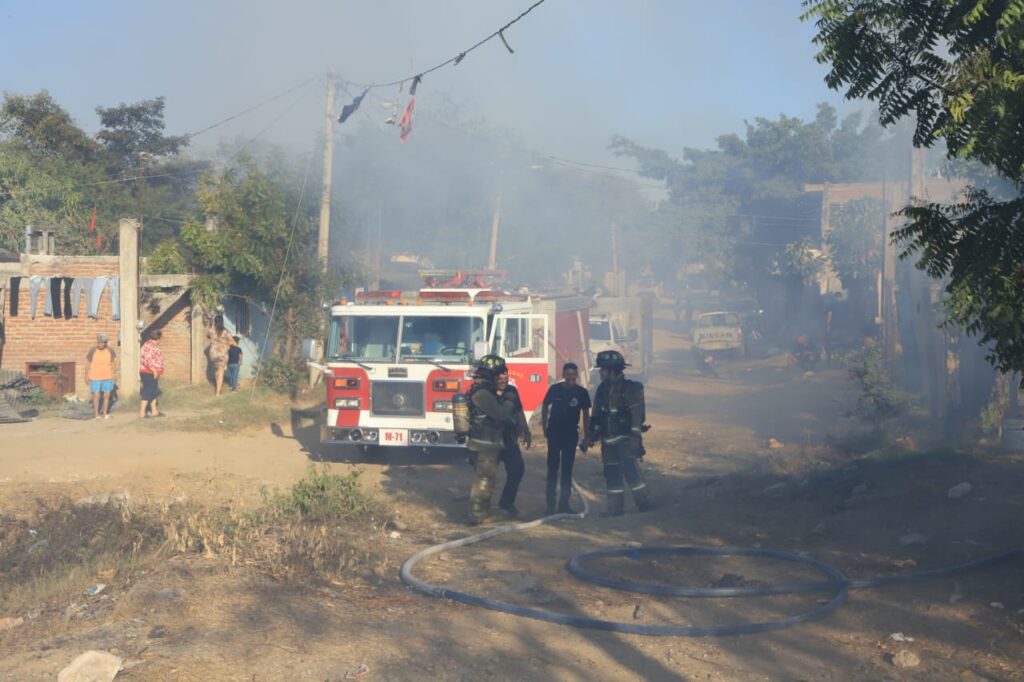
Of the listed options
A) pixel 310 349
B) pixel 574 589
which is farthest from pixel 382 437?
pixel 574 589

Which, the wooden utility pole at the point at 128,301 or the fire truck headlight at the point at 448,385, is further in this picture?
the wooden utility pole at the point at 128,301

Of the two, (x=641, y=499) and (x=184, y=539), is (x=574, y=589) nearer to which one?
(x=184, y=539)

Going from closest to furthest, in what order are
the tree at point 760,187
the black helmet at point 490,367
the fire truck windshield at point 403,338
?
the black helmet at point 490,367 → the fire truck windshield at point 403,338 → the tree at point 760,187

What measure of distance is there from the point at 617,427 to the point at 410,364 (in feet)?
11.1

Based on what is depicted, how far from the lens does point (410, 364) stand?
1243cm

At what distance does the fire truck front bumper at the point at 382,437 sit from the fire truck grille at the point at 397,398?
0.23 meters

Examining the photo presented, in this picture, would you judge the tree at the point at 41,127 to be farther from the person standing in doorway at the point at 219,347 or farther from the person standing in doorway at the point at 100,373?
the person standing in doorway at the point at 100,373

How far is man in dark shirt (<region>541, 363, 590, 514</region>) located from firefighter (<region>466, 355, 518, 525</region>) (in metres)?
0.53

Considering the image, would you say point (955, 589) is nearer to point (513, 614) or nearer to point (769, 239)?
point (513, 614)

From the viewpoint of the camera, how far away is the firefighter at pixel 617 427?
10125 millimetres

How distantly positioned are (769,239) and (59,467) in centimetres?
4005

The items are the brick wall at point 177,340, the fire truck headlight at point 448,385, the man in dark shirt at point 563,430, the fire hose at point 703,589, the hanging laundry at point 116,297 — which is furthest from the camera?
the brick wall at point 177,340

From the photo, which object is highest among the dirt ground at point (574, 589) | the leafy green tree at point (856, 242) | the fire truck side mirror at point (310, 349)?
the leafy green tree at point (856, 242)

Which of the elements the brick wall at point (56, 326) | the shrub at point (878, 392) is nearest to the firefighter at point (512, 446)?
the shrub at point (878, 392)
